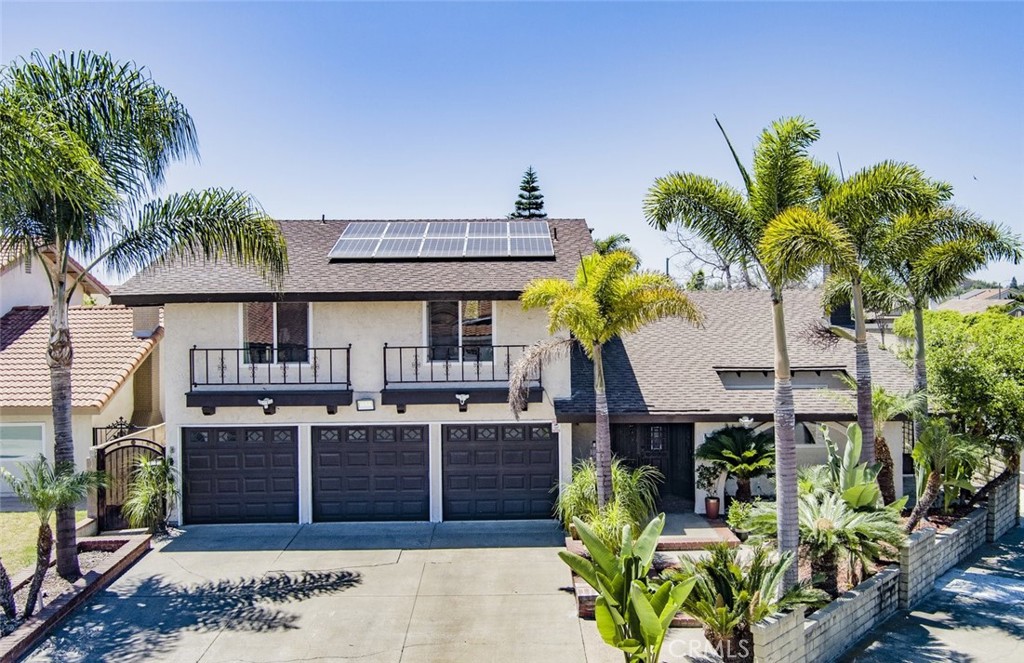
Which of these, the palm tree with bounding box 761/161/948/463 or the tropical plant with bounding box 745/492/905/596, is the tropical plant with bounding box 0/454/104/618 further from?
the palm tree with bounding box 761/161/948/463

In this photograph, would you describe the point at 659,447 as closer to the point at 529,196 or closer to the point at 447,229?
the point at 447,229

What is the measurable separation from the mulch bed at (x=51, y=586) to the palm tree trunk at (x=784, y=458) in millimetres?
10305

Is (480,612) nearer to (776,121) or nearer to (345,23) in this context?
(776,121)

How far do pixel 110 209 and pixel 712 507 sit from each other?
477 inches

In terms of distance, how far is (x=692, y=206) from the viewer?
966 centimetres

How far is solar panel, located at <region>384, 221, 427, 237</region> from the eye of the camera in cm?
1636

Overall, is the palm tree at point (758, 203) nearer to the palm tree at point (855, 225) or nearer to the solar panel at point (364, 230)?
the palm tree at point (855, 225)

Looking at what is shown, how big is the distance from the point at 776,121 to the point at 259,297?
9909mm

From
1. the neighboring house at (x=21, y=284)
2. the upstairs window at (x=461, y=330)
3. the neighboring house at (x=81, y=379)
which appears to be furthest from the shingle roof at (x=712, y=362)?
the neighboring house at (x=21, y=284)

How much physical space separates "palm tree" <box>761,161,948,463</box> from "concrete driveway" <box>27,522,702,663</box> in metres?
5.35

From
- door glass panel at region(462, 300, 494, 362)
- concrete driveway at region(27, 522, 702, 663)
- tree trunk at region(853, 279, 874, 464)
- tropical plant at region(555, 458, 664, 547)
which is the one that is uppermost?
door glass panel at region(462, 300, 494, 362)

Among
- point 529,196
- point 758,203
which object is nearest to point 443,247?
point 758,203

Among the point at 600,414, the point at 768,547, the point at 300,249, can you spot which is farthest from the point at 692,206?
the point at 300,249

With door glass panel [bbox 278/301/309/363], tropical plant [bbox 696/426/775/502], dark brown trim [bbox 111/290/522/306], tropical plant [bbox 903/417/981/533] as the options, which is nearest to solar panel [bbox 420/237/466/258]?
dark brown trim [bbox 111/290/522/306]
